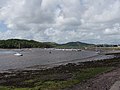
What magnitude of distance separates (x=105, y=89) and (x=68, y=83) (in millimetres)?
6873

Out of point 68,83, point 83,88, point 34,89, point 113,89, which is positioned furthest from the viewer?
point 68,83

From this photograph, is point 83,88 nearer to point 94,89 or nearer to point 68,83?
point 94,89

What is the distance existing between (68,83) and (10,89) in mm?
6420

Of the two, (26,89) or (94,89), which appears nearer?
(94,89)

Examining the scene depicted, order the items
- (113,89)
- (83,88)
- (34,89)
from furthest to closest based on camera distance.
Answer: (34,89) → (83,88) → (113,89)

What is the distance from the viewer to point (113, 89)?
859 inches

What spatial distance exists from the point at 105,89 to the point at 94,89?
0.97m

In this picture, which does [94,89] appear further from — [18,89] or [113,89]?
[18,89]

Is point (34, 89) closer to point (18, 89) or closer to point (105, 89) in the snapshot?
point (18, 89)

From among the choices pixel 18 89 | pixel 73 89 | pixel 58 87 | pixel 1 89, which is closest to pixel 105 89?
pixel 73 89

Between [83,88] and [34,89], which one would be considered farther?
[34,89]

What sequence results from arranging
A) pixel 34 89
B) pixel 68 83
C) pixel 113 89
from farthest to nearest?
pixel 68 83 → pixel 34 89 → pixel 113 89

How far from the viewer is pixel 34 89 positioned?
25.7 m

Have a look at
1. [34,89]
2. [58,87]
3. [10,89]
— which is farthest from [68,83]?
[10,89]
